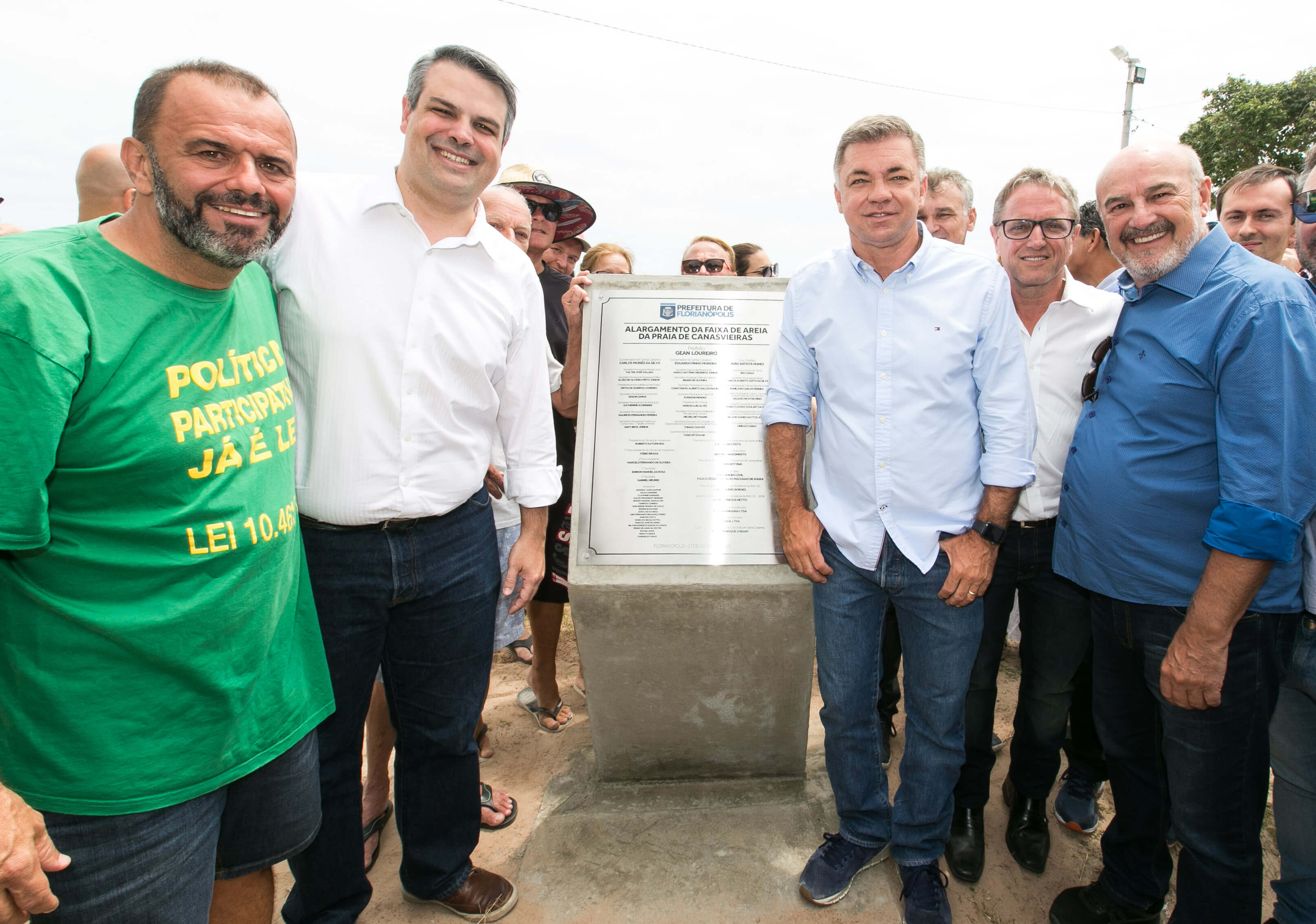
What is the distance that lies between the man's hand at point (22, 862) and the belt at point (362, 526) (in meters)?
0.89

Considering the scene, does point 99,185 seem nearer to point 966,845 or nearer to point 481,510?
point 481,510

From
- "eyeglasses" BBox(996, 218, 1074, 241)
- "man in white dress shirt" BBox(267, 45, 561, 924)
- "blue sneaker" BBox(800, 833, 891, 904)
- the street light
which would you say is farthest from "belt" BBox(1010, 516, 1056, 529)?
the street light

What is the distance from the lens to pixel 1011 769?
2.90 m

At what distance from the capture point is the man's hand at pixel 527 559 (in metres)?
2.41

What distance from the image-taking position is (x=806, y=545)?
2.38m

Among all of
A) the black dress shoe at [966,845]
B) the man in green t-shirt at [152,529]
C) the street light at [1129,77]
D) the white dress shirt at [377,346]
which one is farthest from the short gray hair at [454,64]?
the street light at [1129,77]

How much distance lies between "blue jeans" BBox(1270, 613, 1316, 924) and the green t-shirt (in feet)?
9.14

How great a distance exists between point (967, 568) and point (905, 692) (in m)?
0.49

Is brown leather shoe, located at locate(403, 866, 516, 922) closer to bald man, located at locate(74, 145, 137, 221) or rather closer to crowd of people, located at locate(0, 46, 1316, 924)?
crowd of people, located at locate(0, 46, 1316, 924)

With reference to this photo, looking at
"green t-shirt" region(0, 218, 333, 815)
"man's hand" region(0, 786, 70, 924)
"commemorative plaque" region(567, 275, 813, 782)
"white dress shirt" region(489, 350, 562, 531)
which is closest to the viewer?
"man's hand" region(0, 786, 70, 924)

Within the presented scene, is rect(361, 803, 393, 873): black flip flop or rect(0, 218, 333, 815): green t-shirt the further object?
Result: rect(361, 803, 393, 873): black flip flop

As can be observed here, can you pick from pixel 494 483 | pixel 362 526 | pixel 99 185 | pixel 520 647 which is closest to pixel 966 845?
pixel 494 483

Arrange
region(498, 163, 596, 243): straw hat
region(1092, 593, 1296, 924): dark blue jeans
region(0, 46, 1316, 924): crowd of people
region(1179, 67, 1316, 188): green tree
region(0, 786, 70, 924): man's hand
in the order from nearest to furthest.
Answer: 1. region(0, 786, 70, 924): man's hand
2. region(0, 46, 1316, 924): crowd of people
3. region(1092, 593, 1296, 924): dark blue jeans
4. region(498, 163, 596, 243): straw hat
5. region(1179, 67, 1316, 188): green tree

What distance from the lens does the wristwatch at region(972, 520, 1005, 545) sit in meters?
2.19
